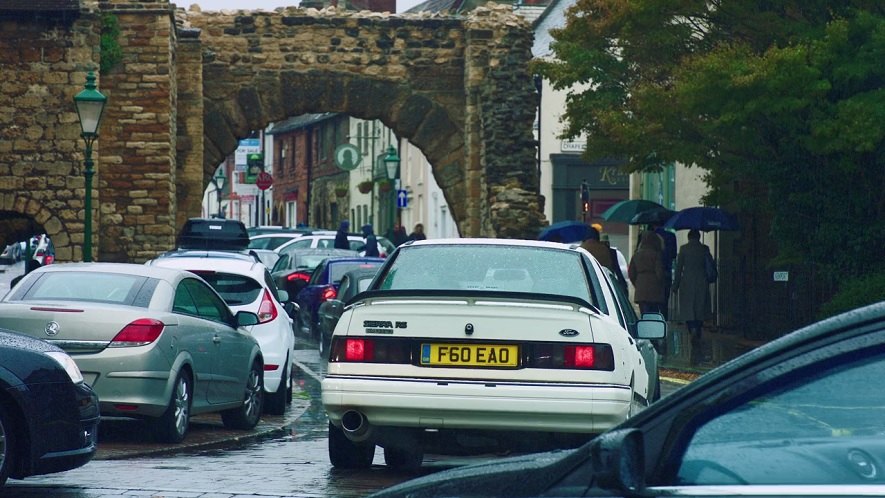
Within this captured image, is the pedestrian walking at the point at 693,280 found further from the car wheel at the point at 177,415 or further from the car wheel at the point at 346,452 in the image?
the car wheel at the point at 346,452

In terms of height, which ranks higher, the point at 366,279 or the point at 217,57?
the point at 217,57

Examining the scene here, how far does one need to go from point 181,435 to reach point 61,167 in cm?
1894

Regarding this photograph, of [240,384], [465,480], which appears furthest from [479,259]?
[465,480]

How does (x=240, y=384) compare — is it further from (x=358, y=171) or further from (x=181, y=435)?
(x=358, y=171)

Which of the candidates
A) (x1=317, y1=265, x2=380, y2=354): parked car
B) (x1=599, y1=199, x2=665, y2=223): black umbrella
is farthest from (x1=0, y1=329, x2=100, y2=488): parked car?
(x1=599, y1=199, x2=665, y2=223): black umbrella

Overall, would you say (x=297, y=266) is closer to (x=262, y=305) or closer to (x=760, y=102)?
(x=760, y=102)

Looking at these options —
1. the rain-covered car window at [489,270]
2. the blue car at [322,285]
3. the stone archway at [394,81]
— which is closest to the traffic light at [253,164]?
the stone archway at [394,81]


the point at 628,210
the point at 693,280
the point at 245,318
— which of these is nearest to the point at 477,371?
the point at 245,318

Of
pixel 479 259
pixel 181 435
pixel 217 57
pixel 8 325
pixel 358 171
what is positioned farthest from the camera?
pixel 358 171

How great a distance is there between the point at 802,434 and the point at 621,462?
0.40 m

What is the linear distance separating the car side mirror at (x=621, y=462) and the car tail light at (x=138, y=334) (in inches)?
327

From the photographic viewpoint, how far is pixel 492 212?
3534 centimetres

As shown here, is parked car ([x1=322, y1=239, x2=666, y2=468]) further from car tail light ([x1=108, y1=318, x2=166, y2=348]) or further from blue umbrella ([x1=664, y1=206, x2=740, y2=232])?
blue umbrella ([x1=664, y1=206, x2=740, y2=232])

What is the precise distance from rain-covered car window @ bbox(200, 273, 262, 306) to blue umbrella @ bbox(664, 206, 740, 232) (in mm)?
12296
